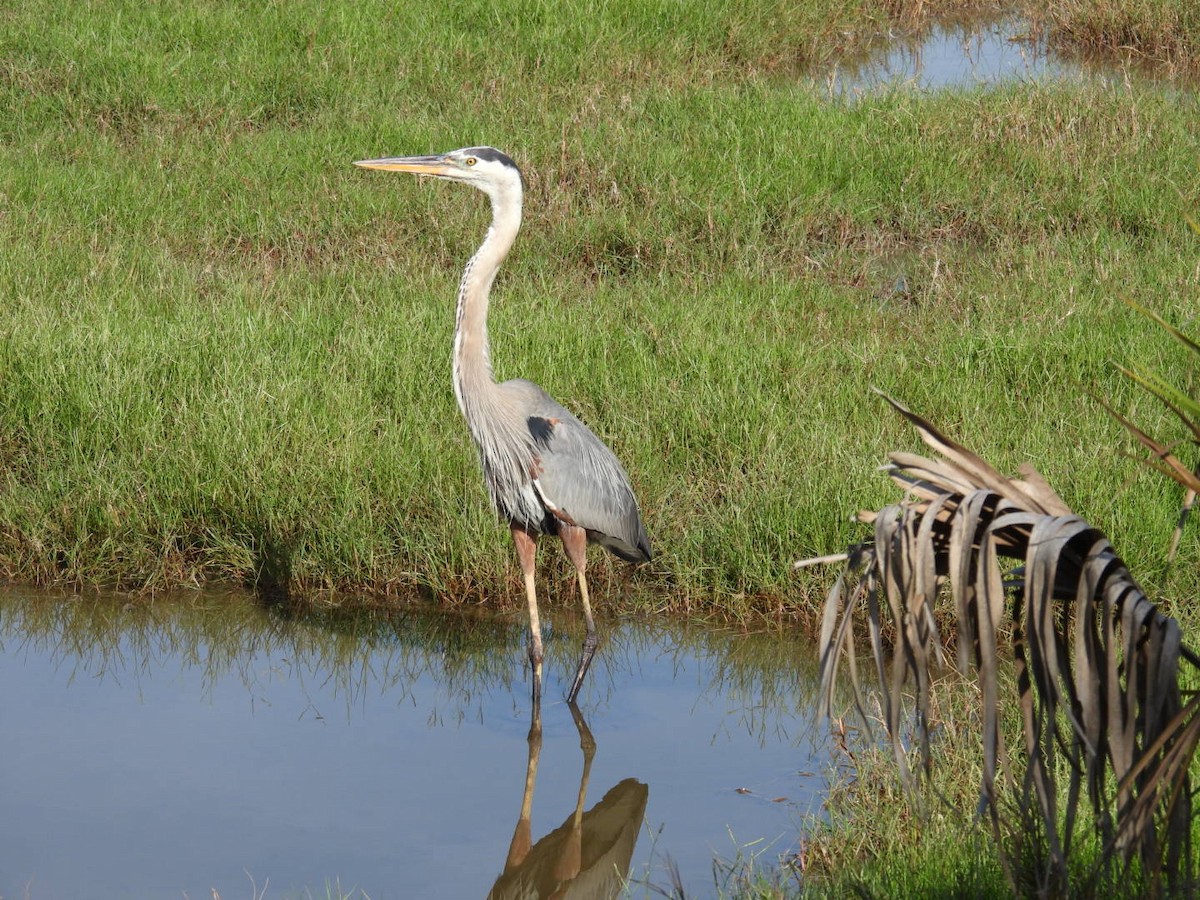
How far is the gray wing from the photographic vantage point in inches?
195

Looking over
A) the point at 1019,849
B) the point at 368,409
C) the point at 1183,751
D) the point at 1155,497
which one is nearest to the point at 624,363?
the point at 368,409

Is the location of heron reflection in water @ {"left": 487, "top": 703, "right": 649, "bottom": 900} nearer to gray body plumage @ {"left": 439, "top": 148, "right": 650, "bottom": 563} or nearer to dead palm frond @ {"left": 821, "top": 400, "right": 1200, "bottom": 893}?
gray body plumage @ {"left": 439, "top": 148, "right": 650, "bottom": 563}

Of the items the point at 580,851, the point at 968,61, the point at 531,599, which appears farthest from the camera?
the point at 968,61

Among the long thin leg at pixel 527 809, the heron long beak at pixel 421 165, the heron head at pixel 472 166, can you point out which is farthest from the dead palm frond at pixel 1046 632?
the heron long beak at pixel 421 165

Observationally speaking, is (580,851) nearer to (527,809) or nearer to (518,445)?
(527,809)

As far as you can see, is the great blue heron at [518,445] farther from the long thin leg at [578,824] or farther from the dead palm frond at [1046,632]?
the dead palm frond at [1046,632]

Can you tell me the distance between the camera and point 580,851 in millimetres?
4172

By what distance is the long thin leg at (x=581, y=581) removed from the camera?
496cm

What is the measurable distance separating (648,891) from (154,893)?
1229 millimetres

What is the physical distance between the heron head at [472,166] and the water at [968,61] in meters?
6.32

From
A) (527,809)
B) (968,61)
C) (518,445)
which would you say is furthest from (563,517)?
(968,61)

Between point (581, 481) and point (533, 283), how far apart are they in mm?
2948

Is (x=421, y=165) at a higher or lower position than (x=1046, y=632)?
higher

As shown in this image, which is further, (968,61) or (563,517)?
(968,61)
